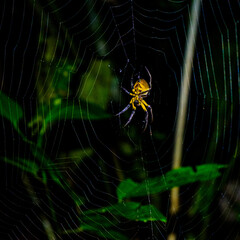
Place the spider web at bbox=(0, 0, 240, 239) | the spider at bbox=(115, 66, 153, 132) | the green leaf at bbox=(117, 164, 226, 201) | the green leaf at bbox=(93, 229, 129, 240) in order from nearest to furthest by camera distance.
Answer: the green leaf at bbox=(117, 164, 226, 201) → the green leaf at bbox=(93, 229, 129, 240) → the spider web at bbox=(0, 0, 240, 239) → the spider at bbox=(115, 66, 153, 132)

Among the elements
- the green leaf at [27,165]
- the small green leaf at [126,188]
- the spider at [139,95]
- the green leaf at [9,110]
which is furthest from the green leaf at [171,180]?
the spider at [139,95]

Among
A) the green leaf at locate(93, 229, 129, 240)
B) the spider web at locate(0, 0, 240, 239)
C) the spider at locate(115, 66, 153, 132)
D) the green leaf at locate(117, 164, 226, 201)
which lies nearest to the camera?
the green leaf at locate(117, 164, 226, 201)

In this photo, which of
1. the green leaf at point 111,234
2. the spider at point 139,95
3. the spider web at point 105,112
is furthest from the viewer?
the spider at point 139,95

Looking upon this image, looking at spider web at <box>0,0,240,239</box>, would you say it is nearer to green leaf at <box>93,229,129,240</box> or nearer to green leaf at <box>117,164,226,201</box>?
green leaf at <box>93,229,129,240</box>

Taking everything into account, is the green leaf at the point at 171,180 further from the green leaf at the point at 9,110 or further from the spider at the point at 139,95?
the spider at the point at 139,95

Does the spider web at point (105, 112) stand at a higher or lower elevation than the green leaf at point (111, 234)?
higher

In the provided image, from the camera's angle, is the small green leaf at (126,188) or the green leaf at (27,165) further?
the green leaf at (27,165)

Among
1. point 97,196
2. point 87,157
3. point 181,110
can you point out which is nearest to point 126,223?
point 97,196

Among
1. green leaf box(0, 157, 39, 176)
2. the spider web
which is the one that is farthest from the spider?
green leaf box(0, 157, 39, 176)

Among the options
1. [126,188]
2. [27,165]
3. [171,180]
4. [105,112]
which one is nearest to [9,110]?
[27,165]

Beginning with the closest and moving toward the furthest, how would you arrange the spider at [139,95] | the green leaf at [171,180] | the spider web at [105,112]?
the green leaf at [171,180], the spider web at [105,112], the spider at [139,95]
